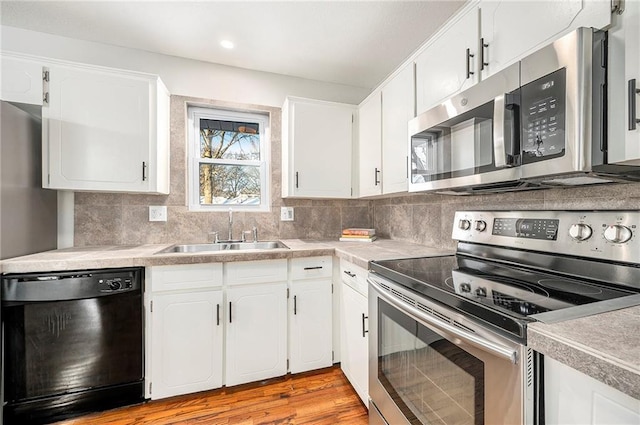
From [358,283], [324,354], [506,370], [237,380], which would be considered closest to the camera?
[506,370]

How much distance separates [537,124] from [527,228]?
50 centimetres

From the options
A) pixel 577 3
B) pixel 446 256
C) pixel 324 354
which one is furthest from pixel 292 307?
pixel 577 3

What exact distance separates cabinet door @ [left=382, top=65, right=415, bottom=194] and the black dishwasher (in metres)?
1.66

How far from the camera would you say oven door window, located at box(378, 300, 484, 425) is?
0.81 m

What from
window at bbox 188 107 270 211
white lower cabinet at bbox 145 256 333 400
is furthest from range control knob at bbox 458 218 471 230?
window at bbox 188 107 270 211

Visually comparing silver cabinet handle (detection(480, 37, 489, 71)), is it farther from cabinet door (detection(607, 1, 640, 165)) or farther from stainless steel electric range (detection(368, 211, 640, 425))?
stainless steel electric range (detection(368, 211, 640, 425))

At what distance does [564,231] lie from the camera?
106 cm

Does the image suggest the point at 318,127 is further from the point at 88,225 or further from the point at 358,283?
the point at 88,225

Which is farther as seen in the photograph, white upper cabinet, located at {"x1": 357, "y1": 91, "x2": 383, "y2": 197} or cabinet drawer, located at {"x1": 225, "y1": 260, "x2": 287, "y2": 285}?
white upper cabinet, located at {"x1": 357, "y1": 91, "x2": 383, "y2": 197}

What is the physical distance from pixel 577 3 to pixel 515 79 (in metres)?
0.23

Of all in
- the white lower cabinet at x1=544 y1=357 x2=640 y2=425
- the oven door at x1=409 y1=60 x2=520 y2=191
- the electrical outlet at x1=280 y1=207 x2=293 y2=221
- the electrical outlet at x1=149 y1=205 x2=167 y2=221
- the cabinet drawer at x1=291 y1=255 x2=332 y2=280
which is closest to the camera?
the white lower cabinet at x1=544 y1=357 x2=640 y2=425

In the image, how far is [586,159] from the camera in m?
0.79

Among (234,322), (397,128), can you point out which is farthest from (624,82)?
(234,322)

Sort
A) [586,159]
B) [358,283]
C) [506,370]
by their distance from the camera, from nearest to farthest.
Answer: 1. [506,370]
2. [586,159]
3. [358,283]
